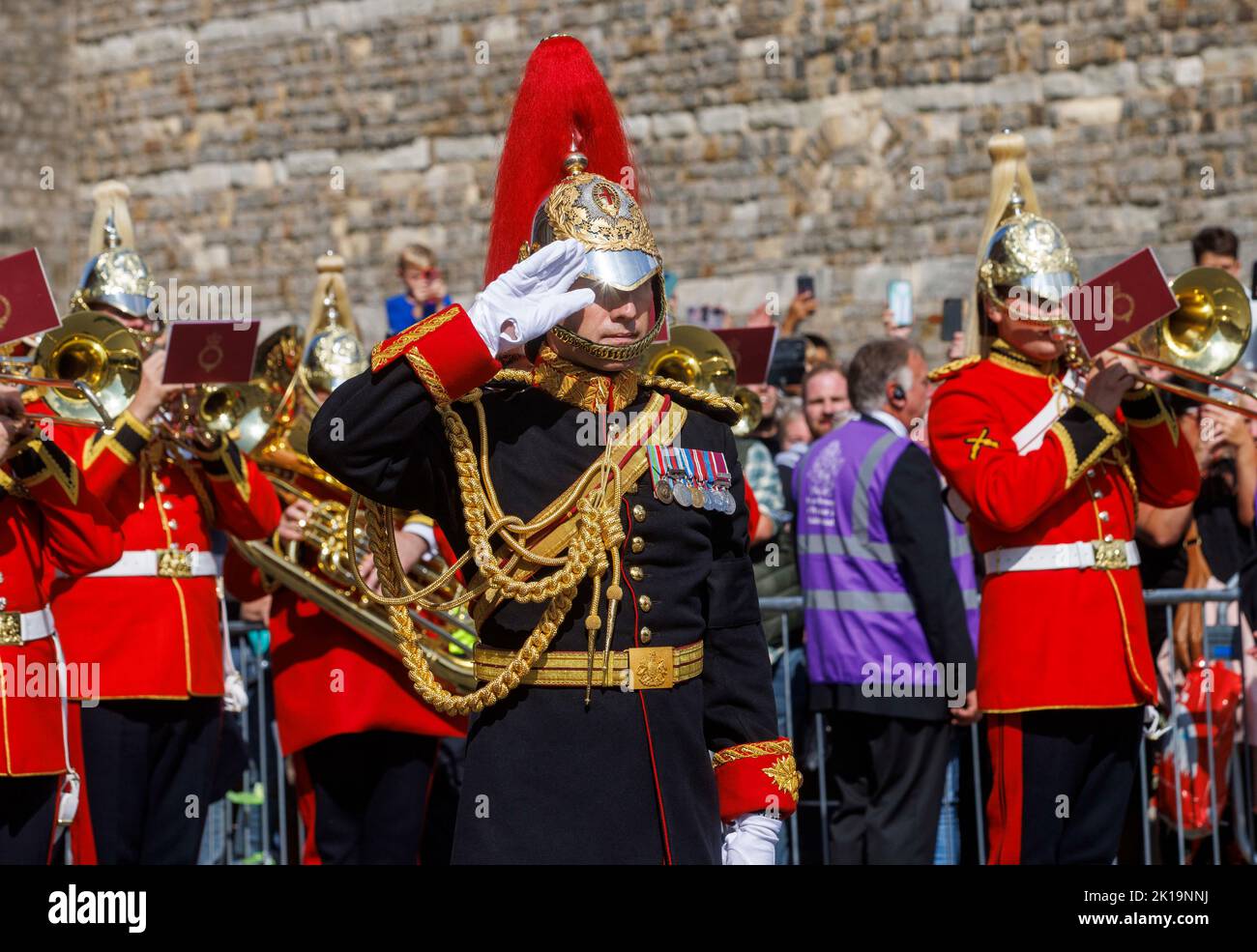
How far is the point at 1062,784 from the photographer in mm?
5527

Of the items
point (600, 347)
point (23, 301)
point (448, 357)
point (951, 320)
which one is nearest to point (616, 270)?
point (600, 347)

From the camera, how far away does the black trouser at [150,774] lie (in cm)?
612

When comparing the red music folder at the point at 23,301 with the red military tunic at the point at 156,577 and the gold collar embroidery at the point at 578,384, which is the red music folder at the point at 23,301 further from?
the gold collar embroidery at the point at 578,384

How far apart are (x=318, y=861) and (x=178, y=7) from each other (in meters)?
14.7

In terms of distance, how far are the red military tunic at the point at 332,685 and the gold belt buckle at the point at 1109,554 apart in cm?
207

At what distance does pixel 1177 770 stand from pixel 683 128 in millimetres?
10170

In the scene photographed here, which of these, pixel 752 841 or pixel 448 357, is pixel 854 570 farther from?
pixel 448 357

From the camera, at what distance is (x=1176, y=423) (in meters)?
5.66

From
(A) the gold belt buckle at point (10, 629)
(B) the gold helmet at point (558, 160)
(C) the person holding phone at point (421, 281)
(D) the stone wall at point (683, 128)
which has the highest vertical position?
(D) the stone wall at point (683, 128)

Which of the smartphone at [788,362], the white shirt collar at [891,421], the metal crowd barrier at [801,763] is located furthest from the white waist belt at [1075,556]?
the smartphone at [788,362]

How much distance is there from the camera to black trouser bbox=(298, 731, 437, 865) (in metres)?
6.57
